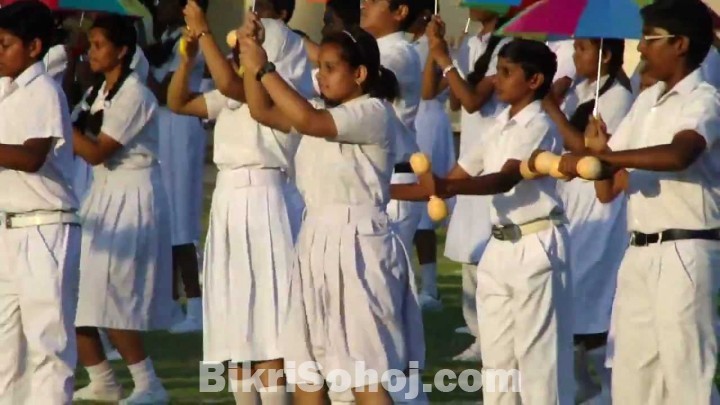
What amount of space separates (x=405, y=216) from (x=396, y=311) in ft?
12.8

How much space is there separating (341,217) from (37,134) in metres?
1.32

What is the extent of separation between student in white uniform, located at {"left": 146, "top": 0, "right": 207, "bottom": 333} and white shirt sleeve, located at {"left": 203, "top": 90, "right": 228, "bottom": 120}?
3016 mm

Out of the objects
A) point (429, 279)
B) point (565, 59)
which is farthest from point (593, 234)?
point (429, 279)

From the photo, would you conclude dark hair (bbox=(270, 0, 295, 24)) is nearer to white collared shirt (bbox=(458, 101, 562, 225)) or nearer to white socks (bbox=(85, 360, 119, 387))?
white collared shirt (bbox=(458, 101, 562, 225))

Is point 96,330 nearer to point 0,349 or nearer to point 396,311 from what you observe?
point 0,349

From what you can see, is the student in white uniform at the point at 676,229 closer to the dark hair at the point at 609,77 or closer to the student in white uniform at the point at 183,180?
the dark hair at the point at 609,77

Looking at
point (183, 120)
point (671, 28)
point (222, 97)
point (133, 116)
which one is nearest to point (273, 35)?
point (222, 97)

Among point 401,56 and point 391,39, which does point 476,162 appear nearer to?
point 401,56

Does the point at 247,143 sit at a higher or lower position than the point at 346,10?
lower

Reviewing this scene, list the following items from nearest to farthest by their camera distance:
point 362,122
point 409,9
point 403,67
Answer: point 362,122, point 403,67, point 409,9

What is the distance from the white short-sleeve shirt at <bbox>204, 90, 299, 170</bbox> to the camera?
27.8ft

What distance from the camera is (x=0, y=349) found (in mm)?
7957

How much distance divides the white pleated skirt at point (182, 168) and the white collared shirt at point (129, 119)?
9.42 ft

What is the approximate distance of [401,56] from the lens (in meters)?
10.0
